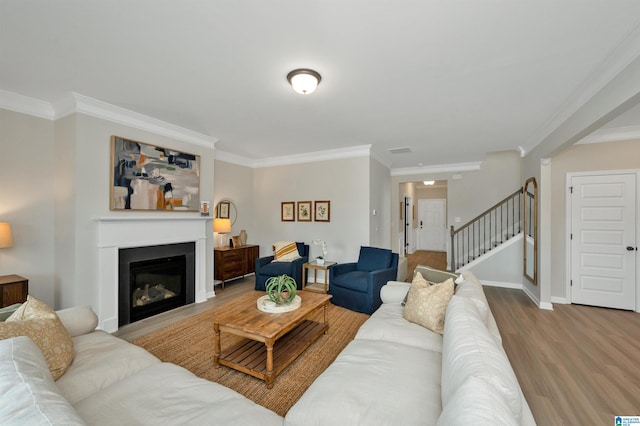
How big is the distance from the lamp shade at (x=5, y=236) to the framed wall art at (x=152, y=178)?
0.87m

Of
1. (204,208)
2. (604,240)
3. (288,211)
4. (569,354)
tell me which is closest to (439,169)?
(604,240)

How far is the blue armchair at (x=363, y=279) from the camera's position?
12.1ft

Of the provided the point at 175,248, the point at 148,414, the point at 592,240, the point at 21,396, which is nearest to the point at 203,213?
the point at 175,248

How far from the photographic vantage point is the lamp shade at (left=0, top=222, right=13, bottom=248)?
269cm

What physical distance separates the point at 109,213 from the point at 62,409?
120 inches

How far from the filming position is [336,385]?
1.48 m

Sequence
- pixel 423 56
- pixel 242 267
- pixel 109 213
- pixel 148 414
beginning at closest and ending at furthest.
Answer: pixel 148 414 → pixel 423 56 → pixel 109 213 → pixel 242 267

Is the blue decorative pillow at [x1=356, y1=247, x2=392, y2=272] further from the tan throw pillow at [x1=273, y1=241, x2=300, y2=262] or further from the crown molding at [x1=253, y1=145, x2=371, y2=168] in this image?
the crown molding at [x1=253, y1=145, x2=371, y2=168]

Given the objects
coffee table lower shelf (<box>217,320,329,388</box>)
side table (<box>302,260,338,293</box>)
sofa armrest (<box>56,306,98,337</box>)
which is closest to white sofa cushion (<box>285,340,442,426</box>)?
coffee table lower shelf (<box>217,320,329,388</box>)

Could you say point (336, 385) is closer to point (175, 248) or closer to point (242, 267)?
point (175, 248)

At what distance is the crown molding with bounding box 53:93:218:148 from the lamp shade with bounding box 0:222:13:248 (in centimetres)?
137

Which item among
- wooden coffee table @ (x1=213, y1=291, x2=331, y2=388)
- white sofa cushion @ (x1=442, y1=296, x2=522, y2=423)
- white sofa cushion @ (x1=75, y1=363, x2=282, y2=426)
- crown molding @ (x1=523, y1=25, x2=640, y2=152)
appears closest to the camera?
white sofa cushion @ (x1=442, y1=296, x2=522, y2=423)

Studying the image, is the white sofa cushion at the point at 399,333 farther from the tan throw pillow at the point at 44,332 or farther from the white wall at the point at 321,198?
the white wall at the point at 321,198

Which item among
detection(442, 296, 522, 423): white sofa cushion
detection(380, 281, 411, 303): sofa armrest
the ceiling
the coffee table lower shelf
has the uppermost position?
the ceiling
